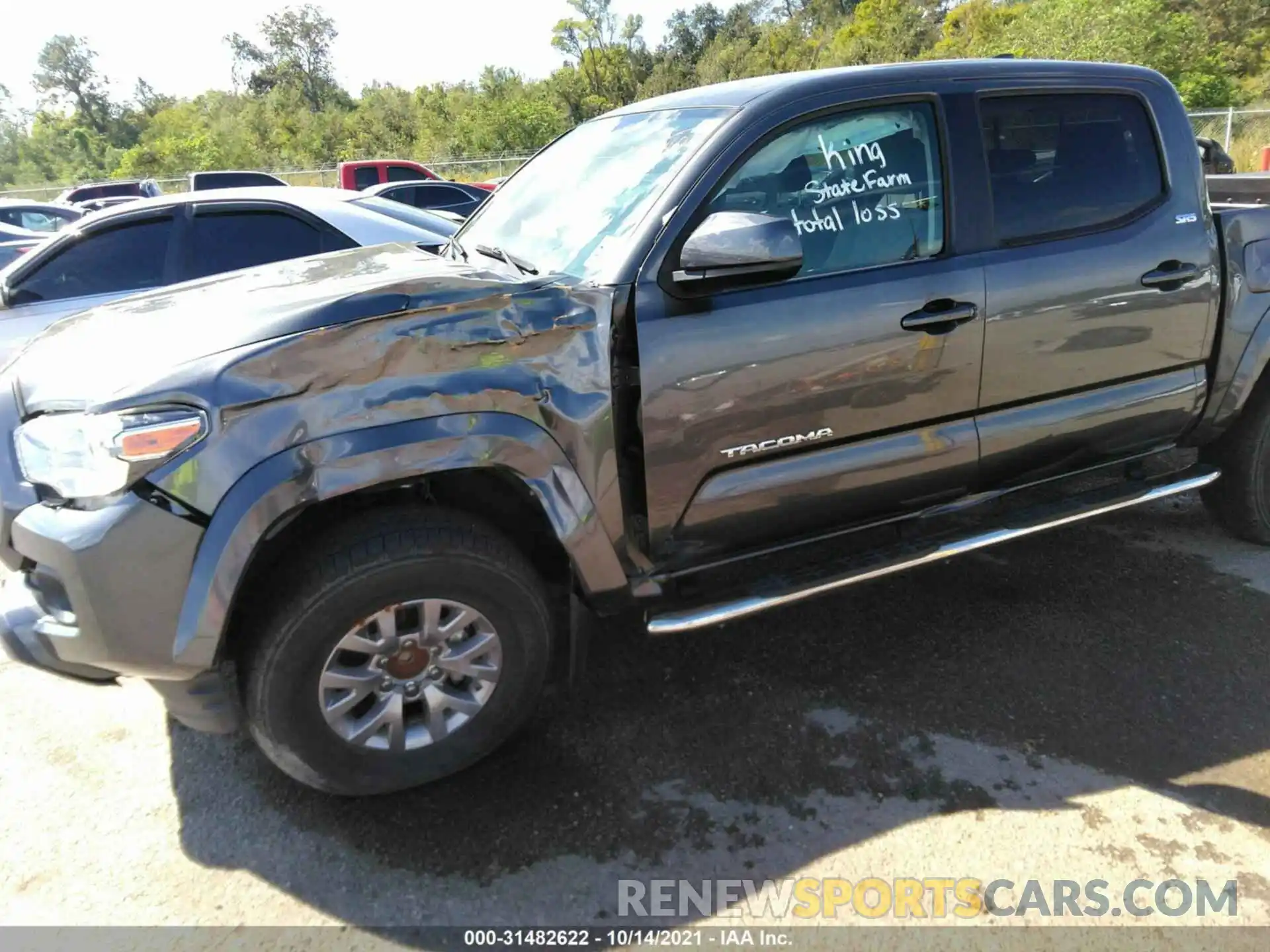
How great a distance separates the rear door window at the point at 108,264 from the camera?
5.16m

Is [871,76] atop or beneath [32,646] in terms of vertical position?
atop

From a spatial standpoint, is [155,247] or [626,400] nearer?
[626,400]

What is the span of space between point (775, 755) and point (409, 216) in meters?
4.69

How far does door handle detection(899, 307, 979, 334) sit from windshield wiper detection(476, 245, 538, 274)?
3.94 feet

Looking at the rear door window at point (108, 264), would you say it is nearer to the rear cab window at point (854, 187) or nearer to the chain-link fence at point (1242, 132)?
the rear cab window at point (854, 187)

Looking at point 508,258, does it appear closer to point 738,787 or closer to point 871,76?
point 871,76

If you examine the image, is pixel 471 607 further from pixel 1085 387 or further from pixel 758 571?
pixel 1085 387

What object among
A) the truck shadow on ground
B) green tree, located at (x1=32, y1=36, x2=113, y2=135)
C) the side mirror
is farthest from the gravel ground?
green tree, located at (x1=32, y1=36, x2=113, y2=135)

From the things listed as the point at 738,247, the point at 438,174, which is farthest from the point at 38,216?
the point at 438,174

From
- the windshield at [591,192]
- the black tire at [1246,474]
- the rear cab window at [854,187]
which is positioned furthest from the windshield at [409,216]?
the black tire at [1246,474]

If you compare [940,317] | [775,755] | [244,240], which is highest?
[244,240]

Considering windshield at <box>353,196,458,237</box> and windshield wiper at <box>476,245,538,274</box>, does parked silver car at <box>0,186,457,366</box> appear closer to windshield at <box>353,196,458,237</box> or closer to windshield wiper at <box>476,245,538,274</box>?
windshield at <box>353,196,458,237</box>

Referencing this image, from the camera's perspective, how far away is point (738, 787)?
261cm

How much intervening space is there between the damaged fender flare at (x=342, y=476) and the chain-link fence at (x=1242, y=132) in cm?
2110
